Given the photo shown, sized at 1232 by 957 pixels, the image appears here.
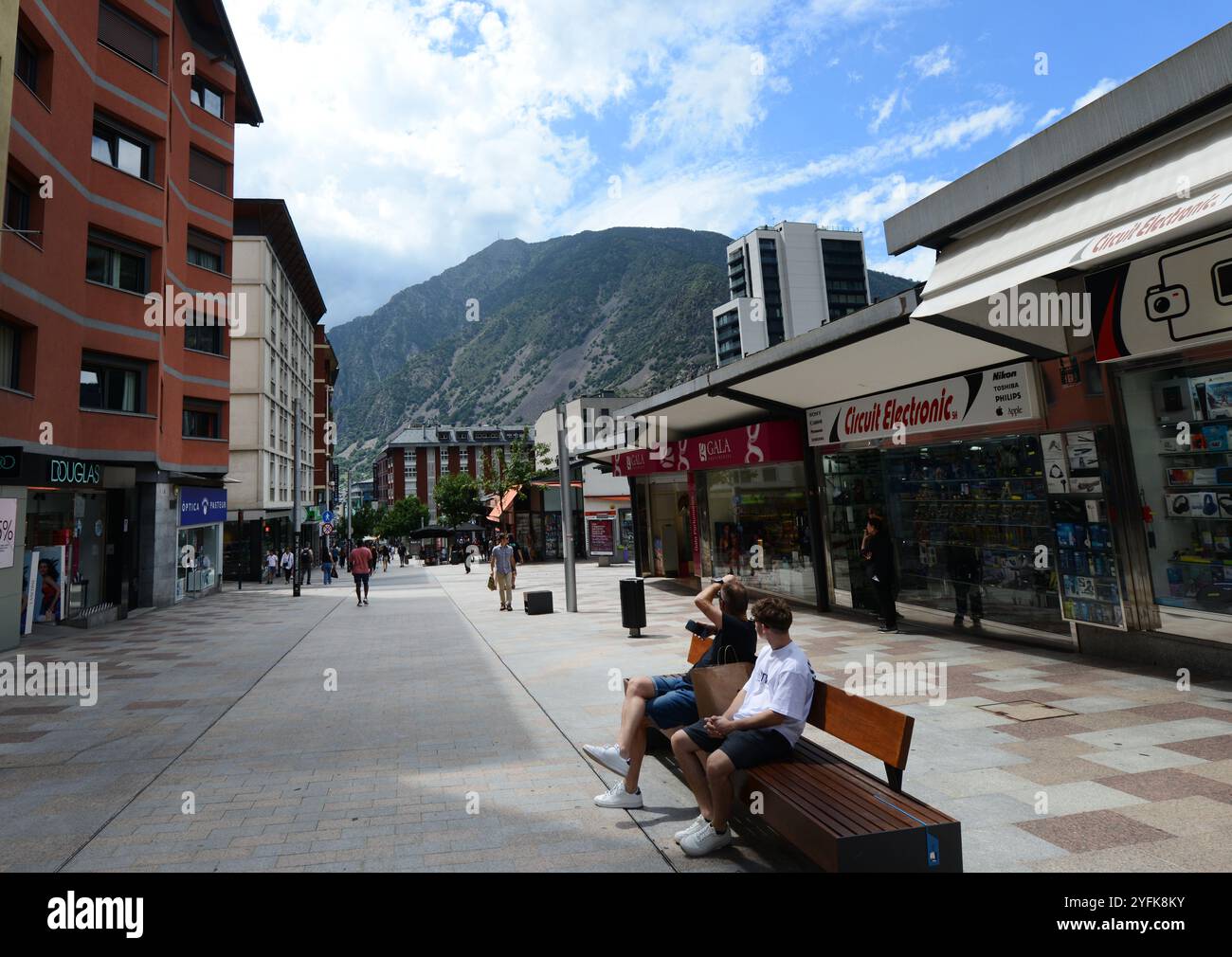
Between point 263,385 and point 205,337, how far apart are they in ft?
27.1

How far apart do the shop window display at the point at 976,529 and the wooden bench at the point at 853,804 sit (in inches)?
247

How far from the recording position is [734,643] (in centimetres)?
473

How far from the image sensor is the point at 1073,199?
6.68 m

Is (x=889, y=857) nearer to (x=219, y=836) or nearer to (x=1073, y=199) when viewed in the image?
(x=219, y=836)

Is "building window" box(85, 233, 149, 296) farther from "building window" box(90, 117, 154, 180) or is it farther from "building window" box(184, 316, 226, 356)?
"building window" box(184, 316, 226, 356)

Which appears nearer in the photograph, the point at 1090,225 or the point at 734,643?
the point at 734,643

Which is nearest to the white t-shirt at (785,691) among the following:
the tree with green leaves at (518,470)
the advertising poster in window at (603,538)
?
the advertising poster in window at (603,538)

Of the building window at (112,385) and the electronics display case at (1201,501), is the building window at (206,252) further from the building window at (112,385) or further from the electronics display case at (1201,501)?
the electronics display case at (1201,501)

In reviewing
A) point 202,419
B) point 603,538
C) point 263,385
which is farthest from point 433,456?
point 202,419

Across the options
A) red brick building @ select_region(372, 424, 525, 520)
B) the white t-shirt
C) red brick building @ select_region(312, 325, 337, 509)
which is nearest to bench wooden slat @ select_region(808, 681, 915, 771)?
the white t-shirt

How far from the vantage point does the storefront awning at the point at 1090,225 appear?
523cm

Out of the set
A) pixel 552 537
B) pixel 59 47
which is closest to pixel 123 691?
pixel 59 47

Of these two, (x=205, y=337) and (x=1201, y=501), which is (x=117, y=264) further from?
(x=1201, y=501)

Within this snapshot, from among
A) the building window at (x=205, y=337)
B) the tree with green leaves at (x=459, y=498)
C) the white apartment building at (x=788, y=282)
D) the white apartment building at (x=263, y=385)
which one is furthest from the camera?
the white apartment building at (x=788, y=282)
